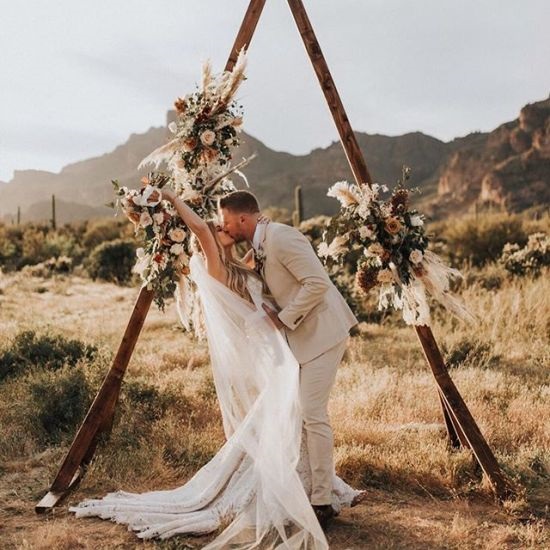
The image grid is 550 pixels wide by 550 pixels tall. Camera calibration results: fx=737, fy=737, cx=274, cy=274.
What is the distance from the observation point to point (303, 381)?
4.83 m

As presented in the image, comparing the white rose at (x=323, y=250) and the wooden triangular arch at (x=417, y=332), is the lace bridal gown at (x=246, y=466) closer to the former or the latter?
the wooden triangular arch at (x=417, y=332)

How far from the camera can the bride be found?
181 inches

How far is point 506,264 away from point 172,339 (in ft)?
24.1

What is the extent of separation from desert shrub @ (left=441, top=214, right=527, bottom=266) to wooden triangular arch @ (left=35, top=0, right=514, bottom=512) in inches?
494

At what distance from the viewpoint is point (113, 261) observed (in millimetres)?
20750

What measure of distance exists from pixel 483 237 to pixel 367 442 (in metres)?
12.9

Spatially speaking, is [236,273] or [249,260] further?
[249,260]

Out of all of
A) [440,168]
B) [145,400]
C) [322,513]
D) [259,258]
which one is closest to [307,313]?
[259,258]

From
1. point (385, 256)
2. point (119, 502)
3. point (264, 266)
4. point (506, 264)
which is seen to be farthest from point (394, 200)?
point (506, 264)

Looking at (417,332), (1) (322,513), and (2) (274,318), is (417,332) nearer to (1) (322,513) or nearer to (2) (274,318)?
(2) (274,318)

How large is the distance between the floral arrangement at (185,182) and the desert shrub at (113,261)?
14754 mm

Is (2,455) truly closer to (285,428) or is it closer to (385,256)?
(285,428)

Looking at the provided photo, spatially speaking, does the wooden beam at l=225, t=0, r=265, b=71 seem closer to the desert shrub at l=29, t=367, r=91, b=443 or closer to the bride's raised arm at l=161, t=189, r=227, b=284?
the bride's raised arm at l=161, t=189, r=227, b=284

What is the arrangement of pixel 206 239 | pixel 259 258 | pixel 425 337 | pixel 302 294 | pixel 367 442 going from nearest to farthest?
pixel 302 294 < pixel 259 258 < pixel 206 239 < pixel 425 337 < pixel 367 442
